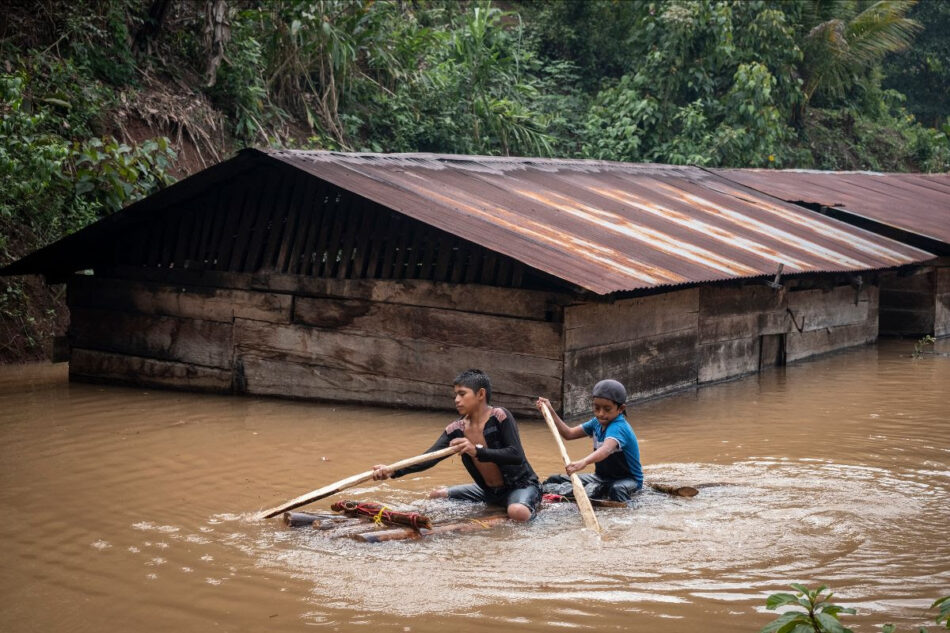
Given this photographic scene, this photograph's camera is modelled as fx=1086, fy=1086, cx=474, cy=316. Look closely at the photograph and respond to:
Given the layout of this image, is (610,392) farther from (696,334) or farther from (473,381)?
(696,334)

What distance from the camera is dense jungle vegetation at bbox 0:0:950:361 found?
43.8 ft

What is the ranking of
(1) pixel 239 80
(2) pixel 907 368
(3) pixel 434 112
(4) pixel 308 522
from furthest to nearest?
(3) pixel 434 112 < (1) pixel 239 80 < (2) pixel 907 368 < (4) pixel 308 522

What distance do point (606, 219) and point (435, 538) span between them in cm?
655

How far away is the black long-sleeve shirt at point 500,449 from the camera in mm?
6398

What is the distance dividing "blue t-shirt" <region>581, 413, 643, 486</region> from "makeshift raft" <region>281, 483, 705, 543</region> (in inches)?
33.1

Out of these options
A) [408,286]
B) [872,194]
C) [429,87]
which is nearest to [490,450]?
[408,286]

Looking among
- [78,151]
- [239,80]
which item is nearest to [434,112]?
[239,80]

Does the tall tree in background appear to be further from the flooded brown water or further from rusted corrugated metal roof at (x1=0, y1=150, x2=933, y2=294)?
the flooded brown water

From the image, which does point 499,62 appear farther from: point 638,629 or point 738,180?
point 638,629

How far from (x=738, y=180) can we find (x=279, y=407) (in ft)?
33.3

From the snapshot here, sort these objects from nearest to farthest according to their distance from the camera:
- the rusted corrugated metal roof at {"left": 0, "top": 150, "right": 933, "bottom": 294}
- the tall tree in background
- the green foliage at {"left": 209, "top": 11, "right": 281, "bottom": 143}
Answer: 1. the rusted corrugated metal roof at {"left": 0, "top": 150, "right": 933, "bottom": 294}
2. the green foliage at {"left": 209, "top": 11, "right": 281, "bottom": 143}
3. the tall tree in background

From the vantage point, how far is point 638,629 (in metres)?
4.70

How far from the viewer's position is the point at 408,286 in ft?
32.8

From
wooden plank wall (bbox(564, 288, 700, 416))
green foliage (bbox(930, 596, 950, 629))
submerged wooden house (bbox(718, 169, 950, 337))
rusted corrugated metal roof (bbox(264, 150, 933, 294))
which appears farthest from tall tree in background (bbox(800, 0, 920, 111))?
green foliage (bbox(930, 596, 950, 629))
